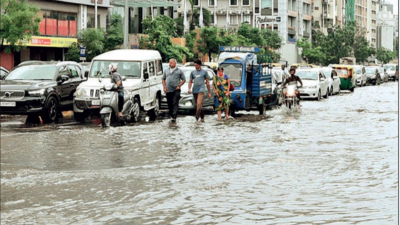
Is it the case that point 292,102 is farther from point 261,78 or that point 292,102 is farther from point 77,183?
point 77,183

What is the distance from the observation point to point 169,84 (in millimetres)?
23859

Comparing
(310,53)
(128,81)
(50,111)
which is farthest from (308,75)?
(310,53)

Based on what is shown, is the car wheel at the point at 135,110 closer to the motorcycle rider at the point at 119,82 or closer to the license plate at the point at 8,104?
the motorcycle rider at the point at 119,82

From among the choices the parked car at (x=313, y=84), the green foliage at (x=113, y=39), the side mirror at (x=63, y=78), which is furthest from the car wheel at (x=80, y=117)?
the green foliage at (x=113, y=39)

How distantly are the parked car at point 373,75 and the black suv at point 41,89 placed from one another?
163 feet

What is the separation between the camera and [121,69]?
2458 centimetres

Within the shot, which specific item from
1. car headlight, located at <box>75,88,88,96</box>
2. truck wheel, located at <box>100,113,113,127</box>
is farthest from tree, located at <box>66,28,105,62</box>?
truck wheel, located at <box>100,113,113,127</box>

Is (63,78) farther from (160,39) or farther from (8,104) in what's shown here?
(160,39)

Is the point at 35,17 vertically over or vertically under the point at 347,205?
over

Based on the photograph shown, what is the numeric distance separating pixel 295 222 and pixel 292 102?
22.7 m

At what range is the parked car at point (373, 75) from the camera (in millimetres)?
72875

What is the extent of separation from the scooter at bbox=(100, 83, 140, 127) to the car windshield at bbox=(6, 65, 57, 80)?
7.98 ft

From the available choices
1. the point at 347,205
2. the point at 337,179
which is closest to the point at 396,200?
the point at 347,205

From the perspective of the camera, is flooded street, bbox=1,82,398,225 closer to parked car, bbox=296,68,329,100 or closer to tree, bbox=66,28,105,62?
parked car, bbox=296,68,329,100
